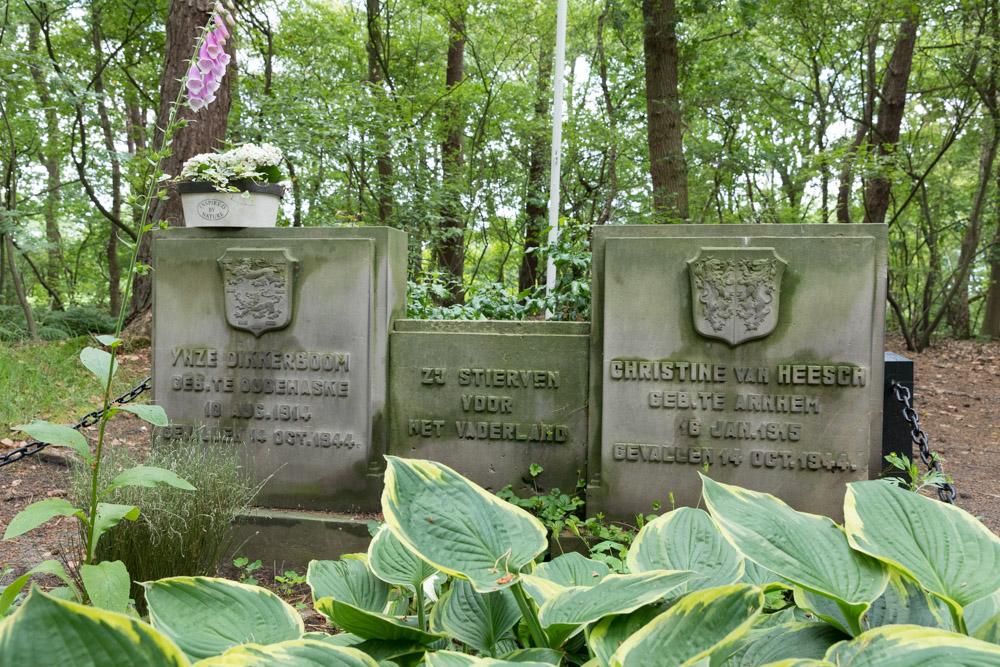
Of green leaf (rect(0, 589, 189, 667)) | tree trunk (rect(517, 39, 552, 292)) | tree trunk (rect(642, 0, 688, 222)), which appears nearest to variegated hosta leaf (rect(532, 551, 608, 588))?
green leaf (rect(0, 589, 189, 667))

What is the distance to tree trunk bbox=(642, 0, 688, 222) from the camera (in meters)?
9.80

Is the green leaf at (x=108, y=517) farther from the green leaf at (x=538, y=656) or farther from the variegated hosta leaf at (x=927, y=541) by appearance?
the variegated hosta leaf at (x=927, y=541)

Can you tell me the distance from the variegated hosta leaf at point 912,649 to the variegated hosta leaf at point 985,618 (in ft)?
0.43

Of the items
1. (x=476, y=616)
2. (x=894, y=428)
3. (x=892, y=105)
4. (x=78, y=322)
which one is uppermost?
(x=892, y=105)

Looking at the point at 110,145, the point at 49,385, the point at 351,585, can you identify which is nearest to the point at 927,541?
the point at 351,585

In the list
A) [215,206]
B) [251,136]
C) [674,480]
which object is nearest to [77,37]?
[251,136]

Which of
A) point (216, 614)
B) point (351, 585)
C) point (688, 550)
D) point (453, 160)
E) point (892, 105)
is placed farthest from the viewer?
point (453, 160)

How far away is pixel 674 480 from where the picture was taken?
406cm

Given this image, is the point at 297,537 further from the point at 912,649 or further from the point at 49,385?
the point at 49,385

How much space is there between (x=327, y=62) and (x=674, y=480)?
45.4 ft

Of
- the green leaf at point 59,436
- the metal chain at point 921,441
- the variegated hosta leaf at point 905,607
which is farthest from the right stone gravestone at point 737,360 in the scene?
the variegated hosta leaf at point 905,607

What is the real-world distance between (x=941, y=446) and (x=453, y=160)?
31.1 feet

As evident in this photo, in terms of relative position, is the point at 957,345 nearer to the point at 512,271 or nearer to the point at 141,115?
the point at 512,271

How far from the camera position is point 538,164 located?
47.3 ft
